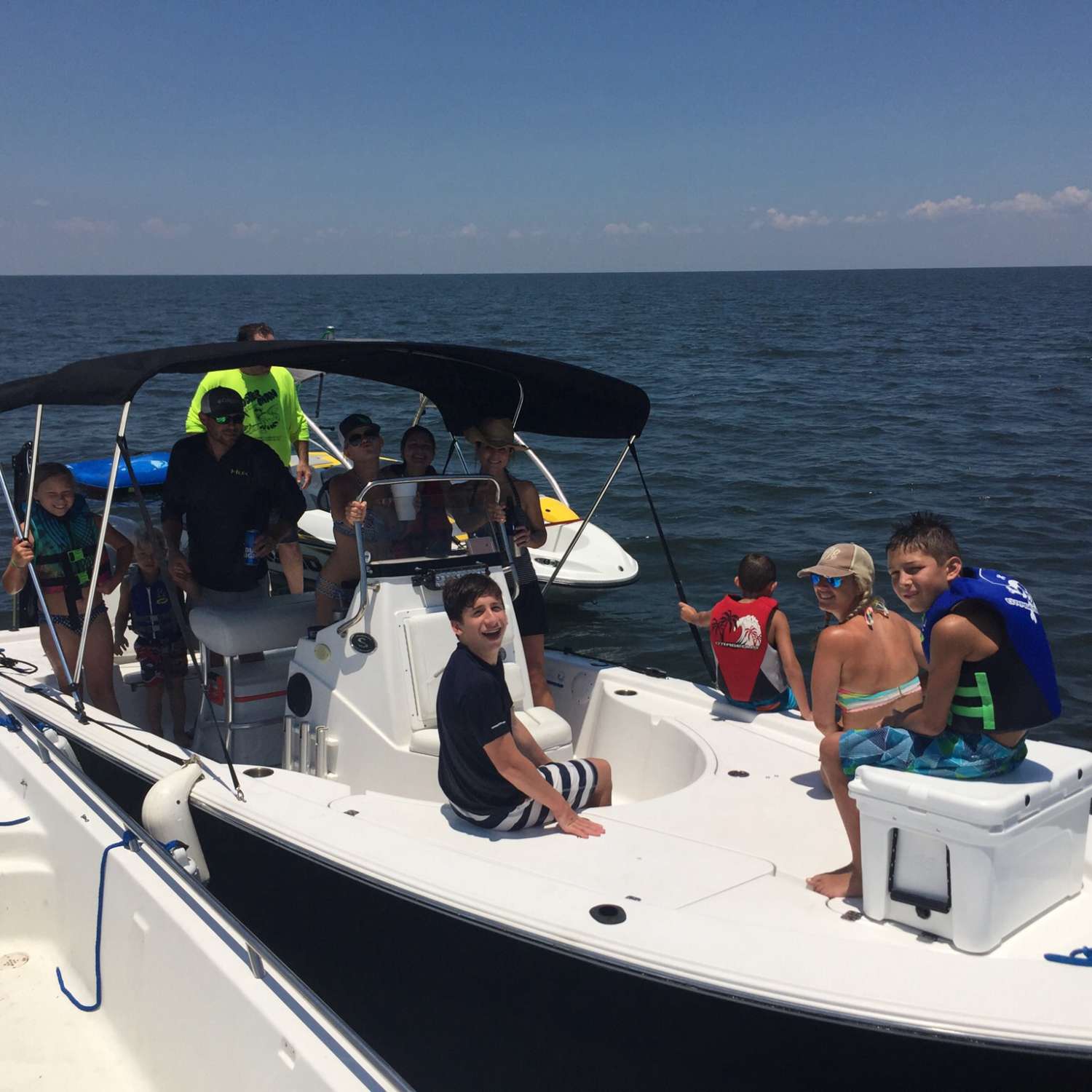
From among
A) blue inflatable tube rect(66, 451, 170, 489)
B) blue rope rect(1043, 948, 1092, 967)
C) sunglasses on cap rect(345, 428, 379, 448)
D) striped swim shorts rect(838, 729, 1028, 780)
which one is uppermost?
sunglasses on cap rect(345, 428, 379, 448)

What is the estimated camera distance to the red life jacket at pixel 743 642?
4.77 m

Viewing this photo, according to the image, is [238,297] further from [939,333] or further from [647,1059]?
[647,1059]

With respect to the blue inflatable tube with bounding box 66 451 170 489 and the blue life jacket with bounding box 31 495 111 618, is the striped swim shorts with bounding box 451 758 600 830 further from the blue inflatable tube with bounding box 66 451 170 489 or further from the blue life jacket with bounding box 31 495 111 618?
the blue inflatable tube with bounding box 66 451 170 489

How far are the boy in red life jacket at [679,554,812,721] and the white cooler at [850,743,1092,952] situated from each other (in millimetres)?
1571

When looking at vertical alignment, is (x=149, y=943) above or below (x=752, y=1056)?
above

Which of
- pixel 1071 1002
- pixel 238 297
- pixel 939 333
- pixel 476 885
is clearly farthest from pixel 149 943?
pixel 238 297

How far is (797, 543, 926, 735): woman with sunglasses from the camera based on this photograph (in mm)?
3850

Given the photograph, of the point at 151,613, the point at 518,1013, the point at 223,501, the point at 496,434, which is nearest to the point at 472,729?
the point at 518,1013

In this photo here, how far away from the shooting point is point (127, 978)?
10.3ft

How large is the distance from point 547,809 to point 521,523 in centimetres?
176

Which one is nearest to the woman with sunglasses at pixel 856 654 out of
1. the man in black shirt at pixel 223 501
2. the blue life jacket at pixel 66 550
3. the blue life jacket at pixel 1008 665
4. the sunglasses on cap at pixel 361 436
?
the blue life jacket at pixel 1008 665

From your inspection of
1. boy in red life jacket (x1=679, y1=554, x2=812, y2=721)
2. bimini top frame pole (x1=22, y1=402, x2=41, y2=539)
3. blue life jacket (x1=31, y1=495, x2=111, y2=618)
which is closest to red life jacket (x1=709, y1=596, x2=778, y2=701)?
boy in red life jacket (x1=679, y1=554, x2=812, y2=721)

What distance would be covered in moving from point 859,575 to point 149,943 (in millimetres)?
2534

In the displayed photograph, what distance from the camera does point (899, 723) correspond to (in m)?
3.23
